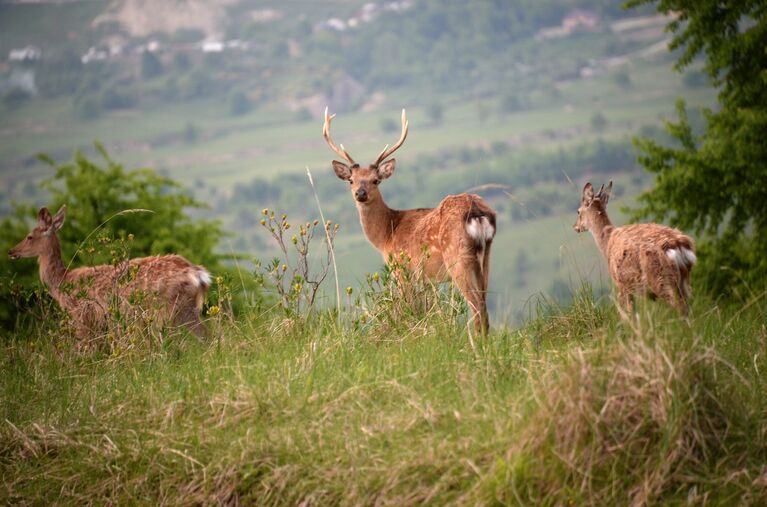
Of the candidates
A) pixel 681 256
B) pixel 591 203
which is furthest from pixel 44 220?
pixel 681 256

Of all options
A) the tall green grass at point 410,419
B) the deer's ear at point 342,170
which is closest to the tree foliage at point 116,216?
the deer's ear at point 342,170

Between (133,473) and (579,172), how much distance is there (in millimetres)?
116724

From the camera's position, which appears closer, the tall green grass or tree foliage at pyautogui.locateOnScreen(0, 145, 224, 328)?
the tall green grass

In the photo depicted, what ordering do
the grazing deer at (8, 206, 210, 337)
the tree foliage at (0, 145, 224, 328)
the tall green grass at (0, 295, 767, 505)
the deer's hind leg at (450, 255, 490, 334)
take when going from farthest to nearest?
the tree foliage at (0, 145, 224, 328) < the deer's hind leg at (450, 255, 490, 334) < the grazing deer at (8, 206, 210, 337) < the tall green grass at (0, 295, 767, 505)

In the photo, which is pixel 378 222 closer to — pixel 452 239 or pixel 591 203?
pixel 452 239

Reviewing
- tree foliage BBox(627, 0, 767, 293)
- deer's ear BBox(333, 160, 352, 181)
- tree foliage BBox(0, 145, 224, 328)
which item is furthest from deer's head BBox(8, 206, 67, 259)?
tree foliage BBox(627, 0, 767, 293)

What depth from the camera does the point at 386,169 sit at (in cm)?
1004

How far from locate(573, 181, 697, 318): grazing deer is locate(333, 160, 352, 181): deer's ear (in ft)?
9.11

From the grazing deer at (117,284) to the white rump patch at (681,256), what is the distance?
348cm

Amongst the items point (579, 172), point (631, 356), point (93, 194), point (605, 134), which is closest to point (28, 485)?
point (631, 356)

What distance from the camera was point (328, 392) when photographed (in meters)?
5.84

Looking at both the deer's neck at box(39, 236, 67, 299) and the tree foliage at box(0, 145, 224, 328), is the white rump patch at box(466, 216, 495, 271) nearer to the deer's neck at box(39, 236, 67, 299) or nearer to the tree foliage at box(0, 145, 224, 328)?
the deer's neck at box(39, 236, 67, 299)

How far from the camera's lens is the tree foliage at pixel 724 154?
1817cm

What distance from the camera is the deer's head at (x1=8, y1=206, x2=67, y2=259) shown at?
1008cm
